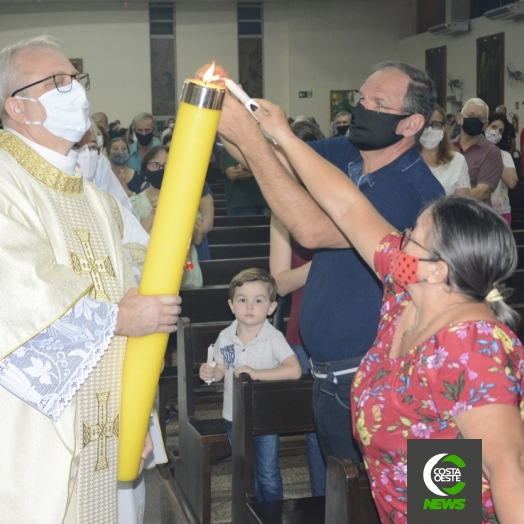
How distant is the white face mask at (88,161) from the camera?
392 centimetres

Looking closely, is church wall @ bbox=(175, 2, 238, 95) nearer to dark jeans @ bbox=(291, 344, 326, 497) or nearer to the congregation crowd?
dark jeans @ bbox=(291, 344, 326, 497)

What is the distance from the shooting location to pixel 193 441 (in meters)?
4.20

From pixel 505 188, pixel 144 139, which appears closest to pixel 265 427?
pixel 505 188

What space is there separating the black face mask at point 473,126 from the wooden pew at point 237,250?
1949mm

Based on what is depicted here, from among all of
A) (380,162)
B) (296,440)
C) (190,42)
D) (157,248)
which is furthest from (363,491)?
(190,42)

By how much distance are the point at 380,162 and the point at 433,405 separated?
1219mm

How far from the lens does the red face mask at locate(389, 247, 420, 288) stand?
1.93m

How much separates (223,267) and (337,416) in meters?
3.47

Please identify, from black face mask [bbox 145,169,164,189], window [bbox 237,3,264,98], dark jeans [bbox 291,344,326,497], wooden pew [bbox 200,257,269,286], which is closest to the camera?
dark jeans [bbox 291,344,326,497]

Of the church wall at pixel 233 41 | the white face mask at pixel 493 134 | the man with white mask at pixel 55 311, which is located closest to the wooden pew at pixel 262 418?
the man with white mask at pixel 55 311

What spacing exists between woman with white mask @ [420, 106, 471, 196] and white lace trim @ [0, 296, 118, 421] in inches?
155

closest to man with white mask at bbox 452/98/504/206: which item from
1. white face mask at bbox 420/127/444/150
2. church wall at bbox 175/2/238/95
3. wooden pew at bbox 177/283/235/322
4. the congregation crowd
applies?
white face mask at bbox 420/127/444/150

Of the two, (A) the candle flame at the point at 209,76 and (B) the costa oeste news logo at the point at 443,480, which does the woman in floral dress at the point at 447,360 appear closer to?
(B) the costa oeste news logo at the point at 443,480

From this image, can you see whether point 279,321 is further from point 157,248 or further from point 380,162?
point 157,248
